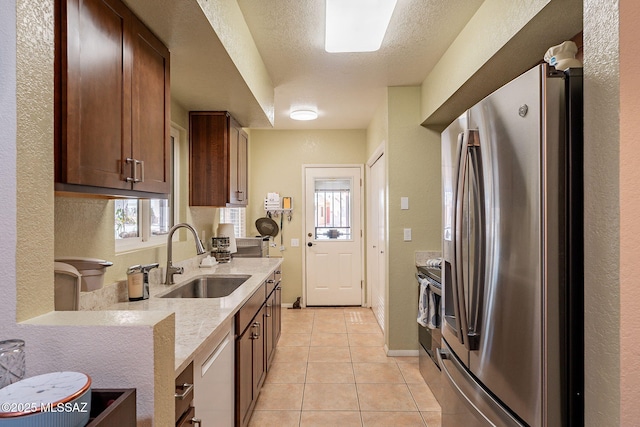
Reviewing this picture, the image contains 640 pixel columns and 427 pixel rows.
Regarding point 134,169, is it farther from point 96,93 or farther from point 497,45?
point 497,45

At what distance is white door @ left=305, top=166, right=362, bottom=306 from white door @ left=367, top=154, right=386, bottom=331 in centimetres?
22

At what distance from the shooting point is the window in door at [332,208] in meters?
5.00

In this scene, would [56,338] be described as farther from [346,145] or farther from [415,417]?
[346,145]

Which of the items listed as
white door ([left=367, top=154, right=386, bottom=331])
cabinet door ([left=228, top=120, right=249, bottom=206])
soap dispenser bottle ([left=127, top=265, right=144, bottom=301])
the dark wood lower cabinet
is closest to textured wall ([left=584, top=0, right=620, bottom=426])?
the dark wood lower cabinet

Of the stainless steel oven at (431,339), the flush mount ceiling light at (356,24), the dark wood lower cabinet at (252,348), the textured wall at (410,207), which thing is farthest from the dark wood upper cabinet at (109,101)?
the textured wall at (410,207)

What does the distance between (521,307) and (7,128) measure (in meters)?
1.51

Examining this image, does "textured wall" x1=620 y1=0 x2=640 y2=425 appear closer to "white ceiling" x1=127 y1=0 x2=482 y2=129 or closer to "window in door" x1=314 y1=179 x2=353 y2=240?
"white ceiling" x1=127 y1=0 x2=482 y2=129

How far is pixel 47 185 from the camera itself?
2.85 feet

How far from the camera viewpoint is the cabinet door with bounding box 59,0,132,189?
42.4 inches

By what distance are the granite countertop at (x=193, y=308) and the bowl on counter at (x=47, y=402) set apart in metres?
0.38

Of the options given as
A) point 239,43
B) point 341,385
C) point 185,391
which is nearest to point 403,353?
point 341,385

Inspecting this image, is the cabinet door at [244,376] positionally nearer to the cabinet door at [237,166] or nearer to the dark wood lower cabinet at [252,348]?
the dark wood lower cabinet at [252,348]

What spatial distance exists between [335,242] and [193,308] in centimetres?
342

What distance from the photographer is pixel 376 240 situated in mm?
4367
